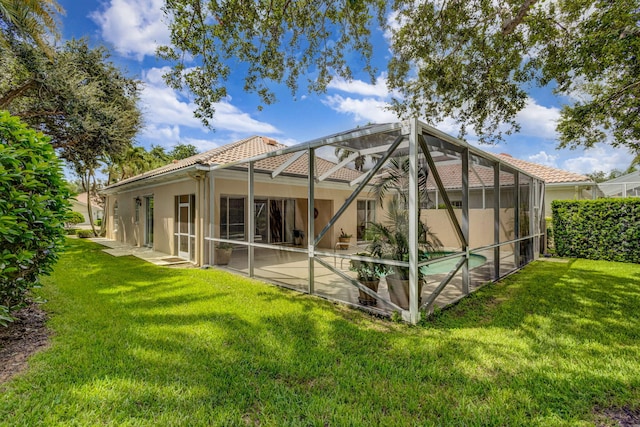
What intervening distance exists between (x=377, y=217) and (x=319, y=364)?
2825 mm

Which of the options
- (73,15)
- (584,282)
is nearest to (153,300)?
(584,282)

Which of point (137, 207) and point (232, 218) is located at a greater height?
point (137, 207)

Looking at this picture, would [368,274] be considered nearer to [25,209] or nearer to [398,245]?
[398,245]

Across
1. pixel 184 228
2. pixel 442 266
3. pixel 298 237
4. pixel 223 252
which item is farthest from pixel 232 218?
pixel 442 266

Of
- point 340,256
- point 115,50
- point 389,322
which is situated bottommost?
point 389,322

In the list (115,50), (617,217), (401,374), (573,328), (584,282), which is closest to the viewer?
(401,374)

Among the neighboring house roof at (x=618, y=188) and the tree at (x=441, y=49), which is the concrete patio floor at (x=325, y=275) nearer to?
the tree at (x=441, y=49)

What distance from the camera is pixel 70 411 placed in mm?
2625

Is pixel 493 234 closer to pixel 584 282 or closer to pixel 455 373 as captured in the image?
pixel 584 282

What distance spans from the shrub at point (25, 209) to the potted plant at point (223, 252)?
16.2 ft

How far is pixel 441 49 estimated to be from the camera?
8352mm

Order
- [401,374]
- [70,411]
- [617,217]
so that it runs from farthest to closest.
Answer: [617,217], [401,374], [70,411]

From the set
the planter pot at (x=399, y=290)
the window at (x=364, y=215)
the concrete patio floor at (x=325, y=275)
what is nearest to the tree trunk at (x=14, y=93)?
the concrete patio floor at (x=325, y=275)

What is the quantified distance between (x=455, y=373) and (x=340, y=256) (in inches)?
116
